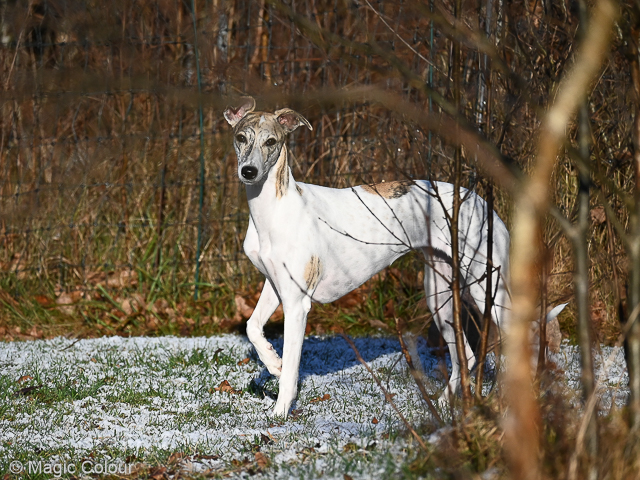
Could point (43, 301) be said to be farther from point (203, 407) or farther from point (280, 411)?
point (280, 411)

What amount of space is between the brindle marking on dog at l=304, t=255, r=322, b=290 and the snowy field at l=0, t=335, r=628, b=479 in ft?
2.25

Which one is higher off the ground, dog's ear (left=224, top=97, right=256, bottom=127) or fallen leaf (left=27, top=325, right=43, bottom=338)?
dog's ear (left=224, top=97, right=256, bottom=127)

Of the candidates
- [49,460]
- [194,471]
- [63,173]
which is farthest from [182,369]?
[63,173]

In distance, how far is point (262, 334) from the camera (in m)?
4.68

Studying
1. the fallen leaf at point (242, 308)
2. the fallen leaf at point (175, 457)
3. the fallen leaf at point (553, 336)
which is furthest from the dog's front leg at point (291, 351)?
the fallen leaf at point (242, 308)

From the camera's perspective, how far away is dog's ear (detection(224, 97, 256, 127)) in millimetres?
4906

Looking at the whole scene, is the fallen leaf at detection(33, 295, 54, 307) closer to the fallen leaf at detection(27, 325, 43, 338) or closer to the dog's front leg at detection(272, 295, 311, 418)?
the fallen leaf at detection(27, 325, 43, 338)

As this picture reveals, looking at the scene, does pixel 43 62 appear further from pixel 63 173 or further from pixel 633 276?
pixel 633 276

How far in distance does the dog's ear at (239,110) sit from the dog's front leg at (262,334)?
1.08 m

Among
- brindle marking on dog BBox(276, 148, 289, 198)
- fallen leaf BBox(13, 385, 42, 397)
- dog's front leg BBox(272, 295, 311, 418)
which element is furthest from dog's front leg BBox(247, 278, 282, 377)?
fallen leaf BBox(13, 385, 42, 397)

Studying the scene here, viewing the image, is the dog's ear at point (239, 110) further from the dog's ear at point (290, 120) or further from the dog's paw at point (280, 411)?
the dog's paw at point (280, 411)

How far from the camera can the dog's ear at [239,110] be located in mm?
4906

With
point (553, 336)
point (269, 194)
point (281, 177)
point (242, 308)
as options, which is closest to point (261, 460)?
point (269, 194)

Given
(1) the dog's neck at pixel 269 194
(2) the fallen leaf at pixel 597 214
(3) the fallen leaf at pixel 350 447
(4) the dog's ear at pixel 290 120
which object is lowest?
(3) the fallen leaf at pixel 350 447
